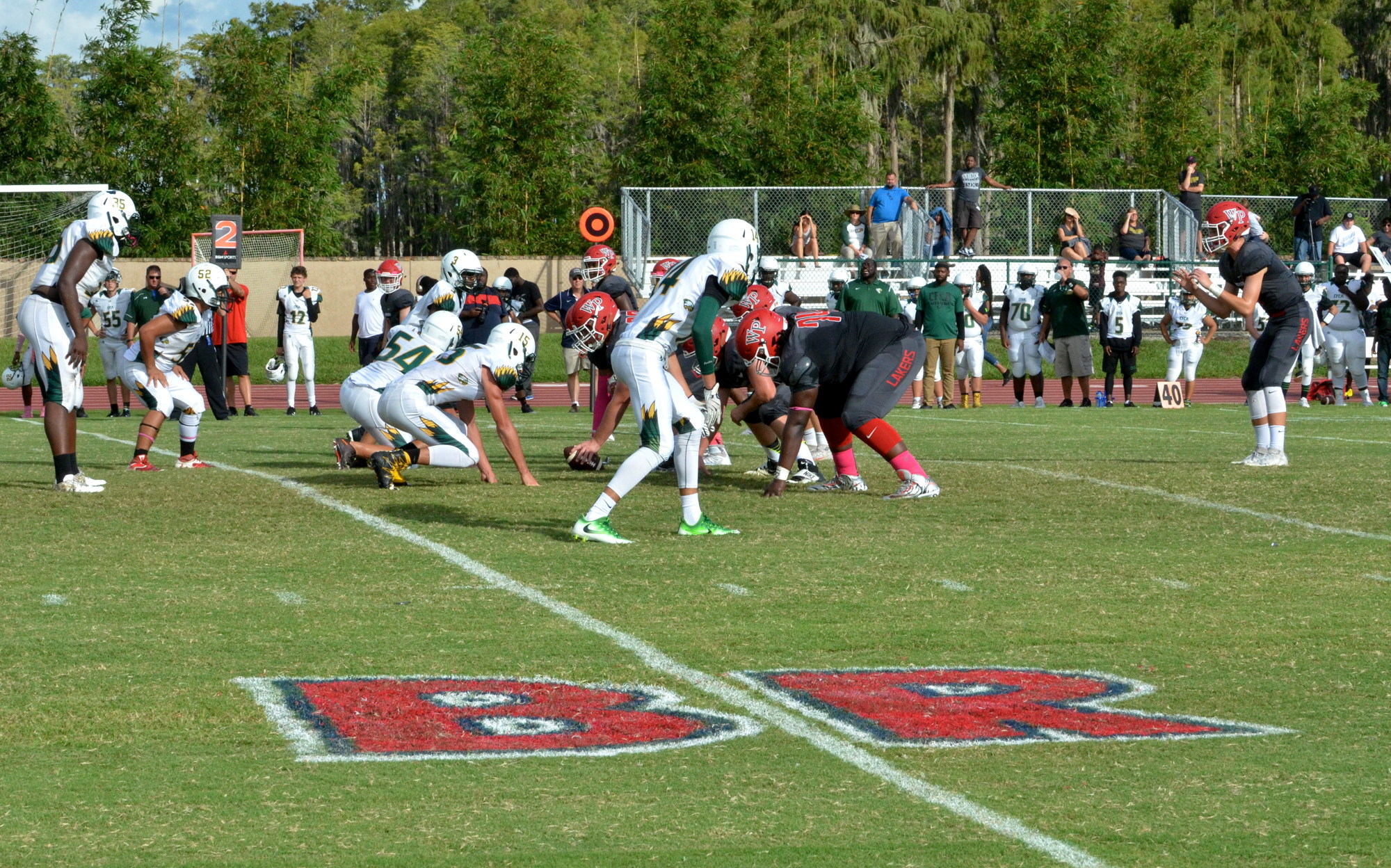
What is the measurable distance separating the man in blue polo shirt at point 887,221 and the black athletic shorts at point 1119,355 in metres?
7.80

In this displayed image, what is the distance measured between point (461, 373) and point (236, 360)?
10.5 m

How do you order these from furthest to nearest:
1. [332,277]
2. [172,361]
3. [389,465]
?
[332,277]
[172,361]
[389,465]

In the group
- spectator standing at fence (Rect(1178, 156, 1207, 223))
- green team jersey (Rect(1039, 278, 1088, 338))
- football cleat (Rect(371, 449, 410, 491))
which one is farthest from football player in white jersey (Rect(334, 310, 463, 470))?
spectator standing at fence (Rect(1178, 156, 1207, 223))

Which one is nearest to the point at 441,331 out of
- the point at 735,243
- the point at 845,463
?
the point at 845,463

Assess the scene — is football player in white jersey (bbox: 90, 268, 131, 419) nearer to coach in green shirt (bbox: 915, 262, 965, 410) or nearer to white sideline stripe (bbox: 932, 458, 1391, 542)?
coach in green shirt (bbox: 915, 262, 965, 410)

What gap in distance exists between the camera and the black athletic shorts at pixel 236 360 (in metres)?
21.9

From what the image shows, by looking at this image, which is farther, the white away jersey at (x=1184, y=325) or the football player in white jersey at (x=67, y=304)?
the white away jersey at (x=1184, y=325)

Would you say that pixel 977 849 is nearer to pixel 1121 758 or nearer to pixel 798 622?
pixel 1121 758

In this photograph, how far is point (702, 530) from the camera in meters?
9.94

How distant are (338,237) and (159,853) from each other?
44997mm

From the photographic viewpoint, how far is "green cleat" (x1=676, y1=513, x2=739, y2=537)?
32.5 feet

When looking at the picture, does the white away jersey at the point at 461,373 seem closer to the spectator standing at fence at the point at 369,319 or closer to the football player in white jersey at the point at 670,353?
the football player in white jersey at the point at 670,353

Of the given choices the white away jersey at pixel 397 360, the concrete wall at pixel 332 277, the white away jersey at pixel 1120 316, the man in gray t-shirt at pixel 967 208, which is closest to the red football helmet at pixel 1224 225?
the white away jersey at pixel 397 360

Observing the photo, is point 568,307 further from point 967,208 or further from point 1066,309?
point 967,208
